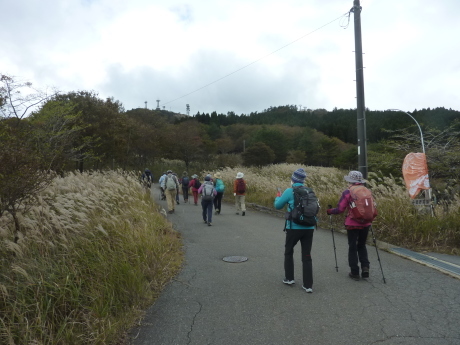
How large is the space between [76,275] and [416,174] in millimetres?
7937

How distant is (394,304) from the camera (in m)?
4.74

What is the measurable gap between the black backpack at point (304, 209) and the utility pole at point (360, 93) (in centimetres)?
521

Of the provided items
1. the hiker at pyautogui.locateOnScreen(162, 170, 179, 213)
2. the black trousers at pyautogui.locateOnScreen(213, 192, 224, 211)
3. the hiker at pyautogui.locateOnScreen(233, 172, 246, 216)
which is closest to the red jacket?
the hiker at pyautogui.locateOnScreen(233, 172, 246, 216)

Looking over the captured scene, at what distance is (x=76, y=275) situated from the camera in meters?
4.50

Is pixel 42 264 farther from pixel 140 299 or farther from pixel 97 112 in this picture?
pixel 97 112

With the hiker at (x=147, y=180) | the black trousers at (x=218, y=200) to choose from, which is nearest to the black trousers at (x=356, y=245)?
the black trousers at (x=218, y=200)

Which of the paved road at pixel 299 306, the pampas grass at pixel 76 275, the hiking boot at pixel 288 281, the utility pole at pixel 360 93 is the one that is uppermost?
the utility pole at pixel 360 93

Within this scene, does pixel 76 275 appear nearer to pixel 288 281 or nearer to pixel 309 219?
pixel 288 281

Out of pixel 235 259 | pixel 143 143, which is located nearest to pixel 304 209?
pixel 235 259

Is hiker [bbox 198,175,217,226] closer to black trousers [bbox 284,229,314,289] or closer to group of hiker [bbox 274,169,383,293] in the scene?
group of hiker [bbox 274,169,383,293]

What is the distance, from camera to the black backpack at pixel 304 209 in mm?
5113

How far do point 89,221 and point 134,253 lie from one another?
3.19 feet

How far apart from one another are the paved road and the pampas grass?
38 centimetres

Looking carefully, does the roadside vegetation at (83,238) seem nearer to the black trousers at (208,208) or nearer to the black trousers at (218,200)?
the black trousers at (208,208)
